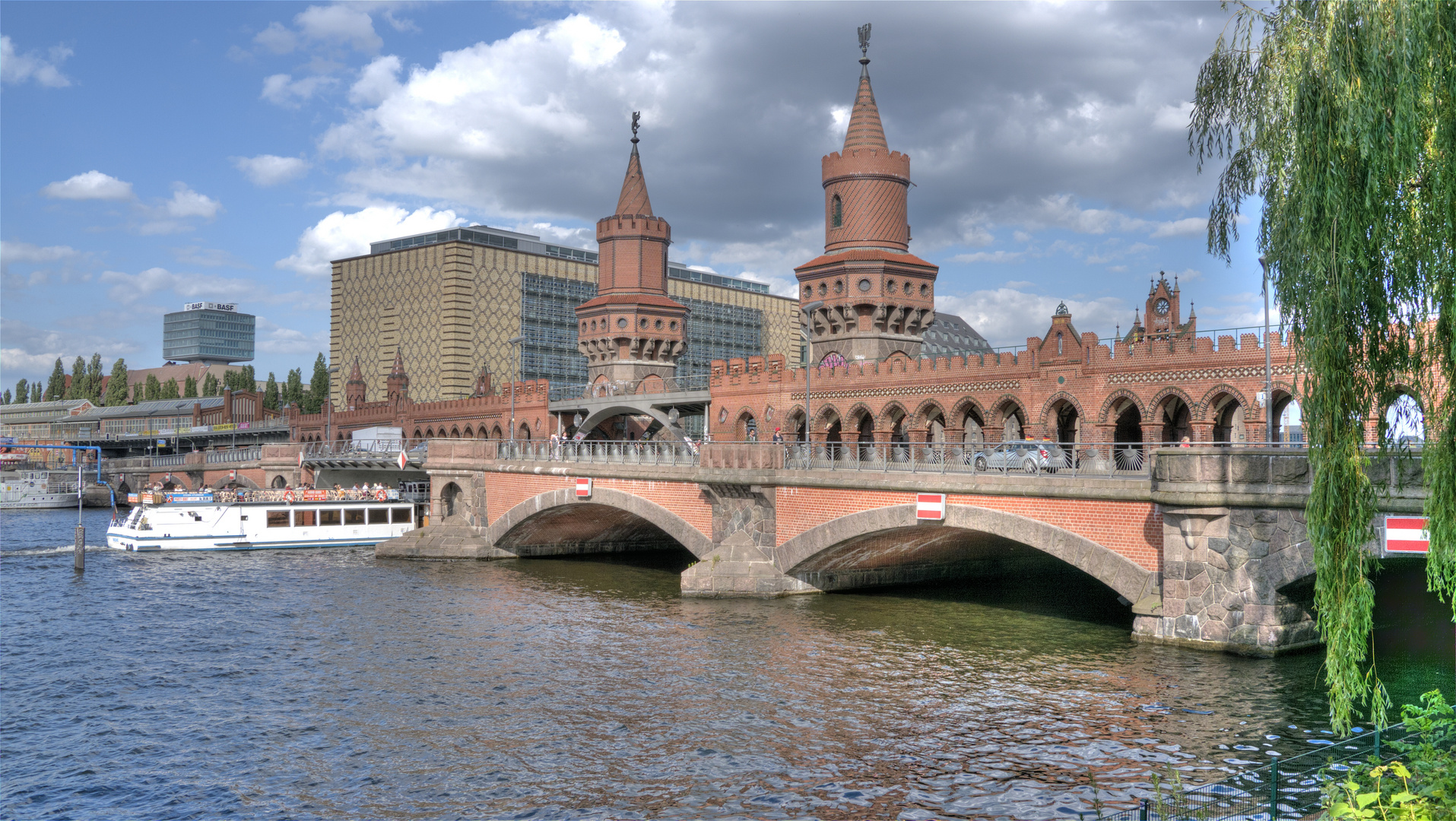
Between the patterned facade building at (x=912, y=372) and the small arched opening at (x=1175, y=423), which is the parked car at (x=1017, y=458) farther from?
the small arched opening at (x=1175, y=423)

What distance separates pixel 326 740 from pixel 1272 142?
19443mm

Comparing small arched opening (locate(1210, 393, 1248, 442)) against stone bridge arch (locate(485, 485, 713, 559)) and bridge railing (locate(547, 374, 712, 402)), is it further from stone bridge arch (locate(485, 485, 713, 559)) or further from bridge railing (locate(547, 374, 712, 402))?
bridge railing (locate(547, 374, 712, 402))

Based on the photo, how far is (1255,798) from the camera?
14812 millimetres

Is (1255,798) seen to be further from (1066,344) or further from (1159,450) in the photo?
(1066,344)

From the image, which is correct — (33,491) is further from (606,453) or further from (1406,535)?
(1406,535)

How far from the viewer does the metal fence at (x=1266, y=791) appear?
40.0ft

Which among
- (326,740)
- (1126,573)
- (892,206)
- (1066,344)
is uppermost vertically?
(892,206)

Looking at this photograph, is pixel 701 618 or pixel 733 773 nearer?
pixel 733 773

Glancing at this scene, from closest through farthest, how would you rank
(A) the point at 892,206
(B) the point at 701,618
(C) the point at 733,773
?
(C) the point at 733,773, (B) the point at 701,618, (A) the point at 892,206

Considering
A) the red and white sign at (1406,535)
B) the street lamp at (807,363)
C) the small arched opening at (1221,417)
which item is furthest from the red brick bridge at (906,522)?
the small arched opening at (1221,417)

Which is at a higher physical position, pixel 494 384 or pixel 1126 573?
pixel 494 384

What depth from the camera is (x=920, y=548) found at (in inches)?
1423

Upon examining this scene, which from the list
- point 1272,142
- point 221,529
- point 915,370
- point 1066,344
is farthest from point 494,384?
point 1272,142

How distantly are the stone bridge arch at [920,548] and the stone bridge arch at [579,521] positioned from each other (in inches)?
253
